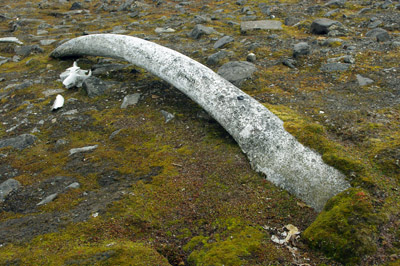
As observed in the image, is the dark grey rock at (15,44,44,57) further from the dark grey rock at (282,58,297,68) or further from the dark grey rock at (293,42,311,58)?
the dark grey rock at (293,42,311,58)

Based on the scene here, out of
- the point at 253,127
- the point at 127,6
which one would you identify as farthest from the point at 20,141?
the point at 127,6

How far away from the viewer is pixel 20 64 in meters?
7.13

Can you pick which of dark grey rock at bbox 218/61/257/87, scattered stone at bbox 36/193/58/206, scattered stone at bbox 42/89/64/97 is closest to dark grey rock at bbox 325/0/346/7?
dark grey rock at bbox 218/61/257/87

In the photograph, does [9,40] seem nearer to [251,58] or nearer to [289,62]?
[251,58]

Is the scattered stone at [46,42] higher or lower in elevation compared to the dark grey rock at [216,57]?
lower

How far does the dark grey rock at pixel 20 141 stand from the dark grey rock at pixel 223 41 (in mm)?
4229

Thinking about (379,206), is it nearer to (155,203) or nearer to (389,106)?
(155,203)

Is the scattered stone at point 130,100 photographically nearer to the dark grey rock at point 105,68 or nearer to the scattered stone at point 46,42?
the dark grey rock at point 105,68

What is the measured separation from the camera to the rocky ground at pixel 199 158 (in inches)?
96.1

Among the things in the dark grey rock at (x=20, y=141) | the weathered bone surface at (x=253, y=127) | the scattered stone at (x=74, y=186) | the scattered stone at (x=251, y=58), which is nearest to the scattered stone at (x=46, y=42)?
the weathered bone surface at (x=253, y=127)

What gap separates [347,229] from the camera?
7.78ft

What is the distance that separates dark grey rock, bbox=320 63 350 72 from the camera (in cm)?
543

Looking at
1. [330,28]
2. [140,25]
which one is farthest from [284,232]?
[140,25]

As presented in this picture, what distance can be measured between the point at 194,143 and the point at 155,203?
44.3 inches
